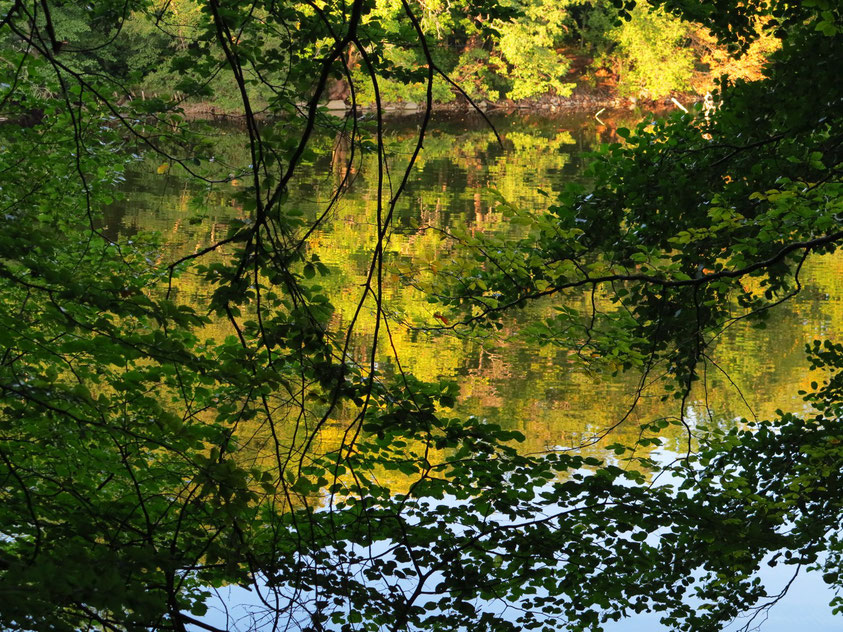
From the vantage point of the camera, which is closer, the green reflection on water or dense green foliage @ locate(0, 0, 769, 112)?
the green reflection on water

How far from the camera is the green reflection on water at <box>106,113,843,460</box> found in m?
9.91

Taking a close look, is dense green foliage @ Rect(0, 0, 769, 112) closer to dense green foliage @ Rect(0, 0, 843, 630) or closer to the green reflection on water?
the green reflection on water

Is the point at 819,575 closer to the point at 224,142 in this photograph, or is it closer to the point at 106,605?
the point at 106,605

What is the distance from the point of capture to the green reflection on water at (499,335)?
9906 millimetres

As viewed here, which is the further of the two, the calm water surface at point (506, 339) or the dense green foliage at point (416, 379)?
the calm water surface at point (506, 339)

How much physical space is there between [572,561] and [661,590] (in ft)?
3.74

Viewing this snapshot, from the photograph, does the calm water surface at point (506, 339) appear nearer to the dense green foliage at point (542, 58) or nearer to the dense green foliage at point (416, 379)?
the dense green foliage at point (416, 379)

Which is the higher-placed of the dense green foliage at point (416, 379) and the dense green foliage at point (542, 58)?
the dense green foliage at point (542, 58)

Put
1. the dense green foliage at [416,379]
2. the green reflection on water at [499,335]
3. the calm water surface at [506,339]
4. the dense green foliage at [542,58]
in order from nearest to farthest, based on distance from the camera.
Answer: the dense green foliage at [416,379] < the calm water surface at [506,339] < the green reflection on water at [499,335] < the dense green foliage at [542,58]

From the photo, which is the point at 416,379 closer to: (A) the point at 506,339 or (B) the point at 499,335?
(A) the point at 506,339

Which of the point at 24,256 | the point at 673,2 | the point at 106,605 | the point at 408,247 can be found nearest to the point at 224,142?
the point at 408,247

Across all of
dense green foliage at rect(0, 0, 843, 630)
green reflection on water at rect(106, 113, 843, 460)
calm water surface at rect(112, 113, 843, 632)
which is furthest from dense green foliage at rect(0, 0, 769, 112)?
dense green foliage at rect(0, 0, 843, 630)

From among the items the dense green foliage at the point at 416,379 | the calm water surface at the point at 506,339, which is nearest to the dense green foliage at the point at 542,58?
the calm water surface at the point at 506,339

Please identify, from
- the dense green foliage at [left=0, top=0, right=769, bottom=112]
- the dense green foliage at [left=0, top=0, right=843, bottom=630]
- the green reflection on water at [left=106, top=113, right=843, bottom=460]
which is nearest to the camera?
the dense green foliage at [left=0, top=0, right=843, bottom=630]
